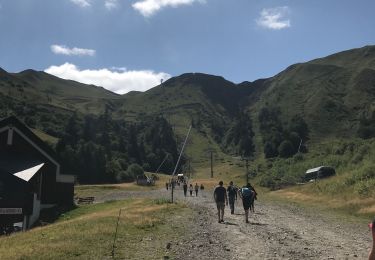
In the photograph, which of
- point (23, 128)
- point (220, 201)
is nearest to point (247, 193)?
point (220, 201)

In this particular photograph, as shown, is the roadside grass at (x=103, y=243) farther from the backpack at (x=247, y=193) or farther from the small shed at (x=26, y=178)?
the small shed at (x=26, y=178)

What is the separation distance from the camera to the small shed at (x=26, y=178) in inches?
1608

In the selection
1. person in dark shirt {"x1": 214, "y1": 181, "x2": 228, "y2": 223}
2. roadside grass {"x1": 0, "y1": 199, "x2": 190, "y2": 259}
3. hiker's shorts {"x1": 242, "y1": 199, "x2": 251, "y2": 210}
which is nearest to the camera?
roadside grass {"x1": 0, "y1": 199, "x2": 190, "y2": 259}

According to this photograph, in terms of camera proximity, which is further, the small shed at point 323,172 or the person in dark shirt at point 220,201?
the small shed at point 323,172

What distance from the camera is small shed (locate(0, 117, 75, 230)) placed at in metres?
40.8

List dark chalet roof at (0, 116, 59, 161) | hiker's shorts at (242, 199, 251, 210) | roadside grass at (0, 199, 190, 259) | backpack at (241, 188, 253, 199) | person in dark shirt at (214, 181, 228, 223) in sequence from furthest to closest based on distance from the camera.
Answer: dark chalet roof at (0, 116, 59, 161) < backpack at (241, 188, 253, 199) < hiker's shorts at (242, 199, 251, 210) < person in dark shirt at (214, 181, 228, 223) < roadside grass at (0, 199, 190, 259)

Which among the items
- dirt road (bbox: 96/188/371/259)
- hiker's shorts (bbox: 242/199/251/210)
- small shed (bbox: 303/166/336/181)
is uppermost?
small shed (bbox: 303/166/336/181)

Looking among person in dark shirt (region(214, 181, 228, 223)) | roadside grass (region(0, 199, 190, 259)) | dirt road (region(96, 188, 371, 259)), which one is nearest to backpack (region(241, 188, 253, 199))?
person in dark shirt (region(214, 181, 228, 223))

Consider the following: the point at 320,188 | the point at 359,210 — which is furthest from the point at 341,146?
the point at 359,210

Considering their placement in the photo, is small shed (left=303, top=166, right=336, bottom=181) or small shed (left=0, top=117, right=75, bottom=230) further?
small shed (left=303, top=166, right=336, bottom=181)

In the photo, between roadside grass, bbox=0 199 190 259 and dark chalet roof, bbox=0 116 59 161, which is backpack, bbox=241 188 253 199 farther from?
dark chalet roof, bbox=0 116 59 161

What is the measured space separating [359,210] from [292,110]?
535ft

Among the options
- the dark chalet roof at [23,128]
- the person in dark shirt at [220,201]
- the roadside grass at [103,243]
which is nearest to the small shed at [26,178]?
the dark chalet roof at [23,128]

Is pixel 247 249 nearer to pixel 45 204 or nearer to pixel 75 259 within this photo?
pixel 75 259
